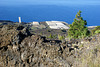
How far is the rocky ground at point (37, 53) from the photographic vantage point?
409 cm

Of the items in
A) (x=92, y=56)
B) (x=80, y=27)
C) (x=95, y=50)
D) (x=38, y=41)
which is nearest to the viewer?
(x=92, y=56)

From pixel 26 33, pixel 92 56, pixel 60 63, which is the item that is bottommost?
pixel 60 63

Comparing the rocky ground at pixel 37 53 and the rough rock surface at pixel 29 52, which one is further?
the rough rock surface at pixel 29 52

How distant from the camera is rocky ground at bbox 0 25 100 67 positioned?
161 inches

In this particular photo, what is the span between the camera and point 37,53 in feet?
14.5

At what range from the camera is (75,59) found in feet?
13.5

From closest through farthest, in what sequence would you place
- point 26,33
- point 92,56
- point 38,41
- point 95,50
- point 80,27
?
1. point 92,56
2. point 95,50
3. point 38,41
4. point 26,33
5. point 80,27

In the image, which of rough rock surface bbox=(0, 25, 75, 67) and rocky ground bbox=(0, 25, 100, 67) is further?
rough rock surface bbox=(0, 25, 75, 67)

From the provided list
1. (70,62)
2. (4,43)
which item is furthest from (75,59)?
(4,43)

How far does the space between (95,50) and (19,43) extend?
2.78 metres

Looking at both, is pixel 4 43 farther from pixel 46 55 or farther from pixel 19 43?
pixel 46 55

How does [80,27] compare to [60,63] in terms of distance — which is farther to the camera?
[80,27]

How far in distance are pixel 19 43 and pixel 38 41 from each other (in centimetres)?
74

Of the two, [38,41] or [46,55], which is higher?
[38,41]
